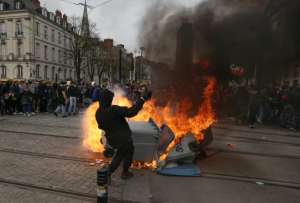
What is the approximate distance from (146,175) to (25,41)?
49.6 m

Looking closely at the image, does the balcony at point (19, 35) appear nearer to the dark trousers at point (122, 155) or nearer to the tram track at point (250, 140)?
the tram track at point (250, 140)

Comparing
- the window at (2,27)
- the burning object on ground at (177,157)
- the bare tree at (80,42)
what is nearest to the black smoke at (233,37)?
the burning object on ground at (177,157)

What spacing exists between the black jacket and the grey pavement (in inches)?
28.9

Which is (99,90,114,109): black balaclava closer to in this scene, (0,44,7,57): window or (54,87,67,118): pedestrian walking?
(54,87,67,118): pedestrian walking

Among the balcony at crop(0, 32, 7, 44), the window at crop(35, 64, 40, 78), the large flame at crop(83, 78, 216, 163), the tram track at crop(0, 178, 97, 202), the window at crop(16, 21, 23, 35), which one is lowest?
the tram track at crop(0, 178, 97, 202)

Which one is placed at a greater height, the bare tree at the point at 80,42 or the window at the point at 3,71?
the bare tree at the point at 80,42

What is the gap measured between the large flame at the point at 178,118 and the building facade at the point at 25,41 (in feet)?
148

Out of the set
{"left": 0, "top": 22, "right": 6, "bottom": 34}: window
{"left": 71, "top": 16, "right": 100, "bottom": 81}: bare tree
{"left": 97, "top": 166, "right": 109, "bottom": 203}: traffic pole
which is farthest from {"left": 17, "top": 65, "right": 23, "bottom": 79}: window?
{"left": 97, "top": 166, "right": 109, "bottom": 203}: traffic pole

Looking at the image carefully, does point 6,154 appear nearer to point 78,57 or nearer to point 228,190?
point 228,190

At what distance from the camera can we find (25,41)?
161 feet

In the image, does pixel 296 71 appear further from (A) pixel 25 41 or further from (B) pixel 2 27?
(B) pixel 2 27

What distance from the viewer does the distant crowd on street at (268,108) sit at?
11.8 metres

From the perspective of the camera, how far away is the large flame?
22.9 ft

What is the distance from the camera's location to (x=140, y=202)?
4531 millimetres
